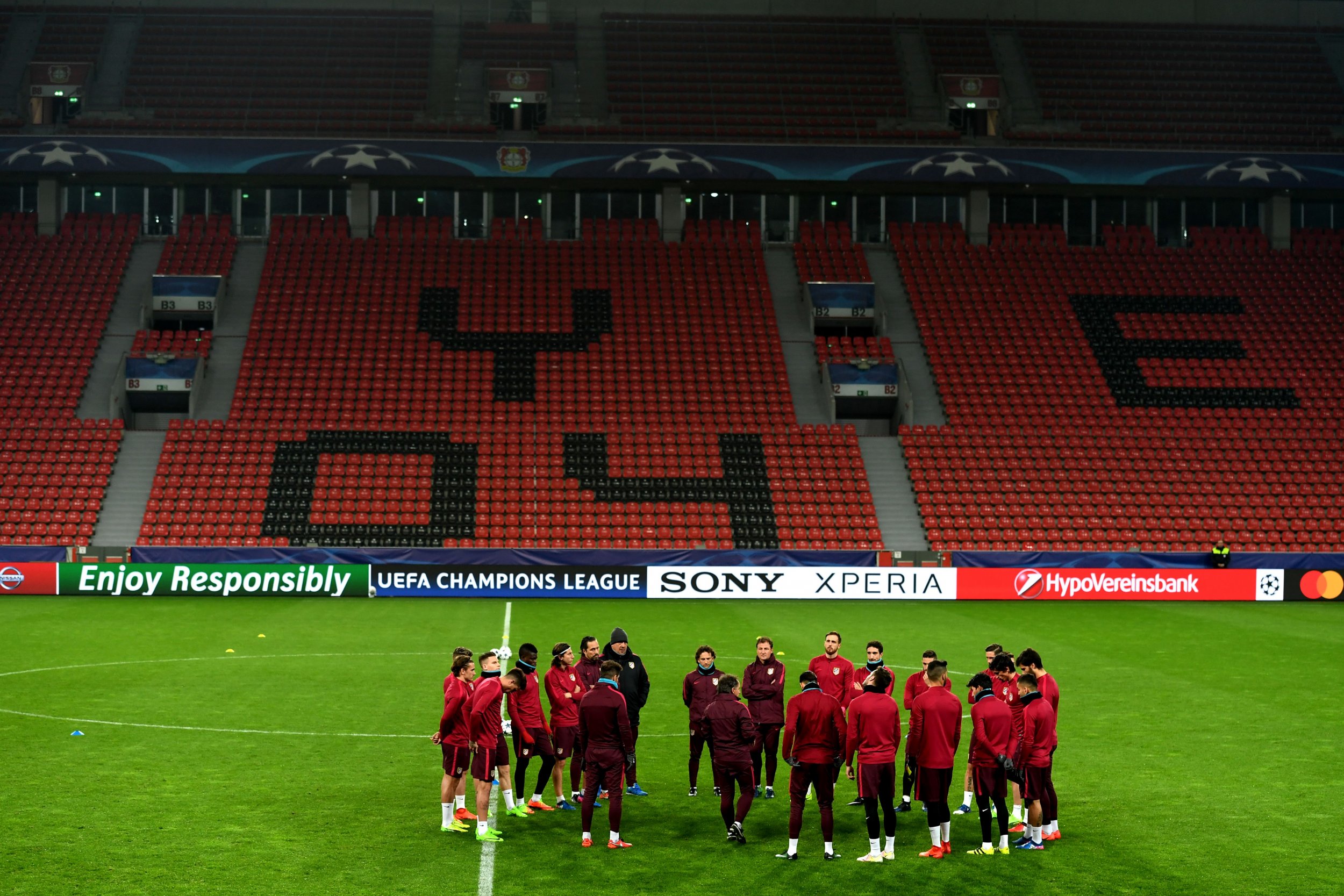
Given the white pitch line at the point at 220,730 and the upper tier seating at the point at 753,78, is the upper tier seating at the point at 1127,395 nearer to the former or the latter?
the upper tier seating at the point at 753,78

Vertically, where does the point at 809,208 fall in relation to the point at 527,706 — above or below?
above

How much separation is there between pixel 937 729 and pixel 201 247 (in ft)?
140

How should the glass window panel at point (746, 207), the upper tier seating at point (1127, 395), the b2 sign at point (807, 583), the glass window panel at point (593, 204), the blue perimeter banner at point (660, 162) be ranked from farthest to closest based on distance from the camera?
1. the glass window panel at point (746, 207)
2. the glass window panel at point (593, 204)
3. the blue perimeter banner at point (660, 162)
4. the upper tier seating at point (1127, 395)
5. the b2 sign at point (807, 583)

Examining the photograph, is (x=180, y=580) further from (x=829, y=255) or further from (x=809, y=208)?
(x=809, y=208)

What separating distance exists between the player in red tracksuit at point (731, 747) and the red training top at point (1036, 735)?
2586 millimetres

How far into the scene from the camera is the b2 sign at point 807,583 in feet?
116

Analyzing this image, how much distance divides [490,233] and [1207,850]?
4162cm

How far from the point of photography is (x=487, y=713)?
13.0 meters

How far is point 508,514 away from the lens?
39.0m

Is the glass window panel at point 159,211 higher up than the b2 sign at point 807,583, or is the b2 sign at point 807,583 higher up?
the glass window panel at point 159,211

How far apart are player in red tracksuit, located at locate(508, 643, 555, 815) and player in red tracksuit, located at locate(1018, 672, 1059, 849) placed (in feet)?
15.7

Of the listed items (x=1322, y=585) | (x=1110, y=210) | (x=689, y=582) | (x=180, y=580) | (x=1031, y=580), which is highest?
(x=1110, y=210)

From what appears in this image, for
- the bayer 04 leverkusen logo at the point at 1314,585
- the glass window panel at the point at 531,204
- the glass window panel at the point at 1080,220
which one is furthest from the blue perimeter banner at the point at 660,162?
the bayer 04 leverkusen logo at the point at 1314,585

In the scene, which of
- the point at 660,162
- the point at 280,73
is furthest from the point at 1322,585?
the point at 280,73
